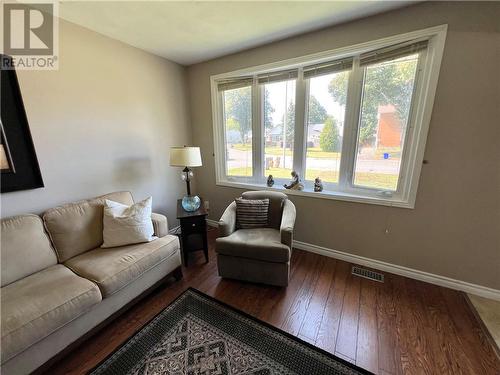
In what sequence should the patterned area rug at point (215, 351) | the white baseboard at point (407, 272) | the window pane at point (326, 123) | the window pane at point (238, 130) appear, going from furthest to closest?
the window pane at point (238, 130) < the window pane at point (326, 123) < the white baseboard at point (407, 272) < the patterned area rug at point (215, 351)

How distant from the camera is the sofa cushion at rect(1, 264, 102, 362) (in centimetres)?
109

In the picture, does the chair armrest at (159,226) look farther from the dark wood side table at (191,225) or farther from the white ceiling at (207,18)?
the white ceiling at (207,18)

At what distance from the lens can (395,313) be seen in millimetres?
1655

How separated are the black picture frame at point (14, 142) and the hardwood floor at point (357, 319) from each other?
1.38 meters

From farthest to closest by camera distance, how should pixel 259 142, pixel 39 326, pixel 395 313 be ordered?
pixel 259 142 → pixel 395 313 → pixel 39 326

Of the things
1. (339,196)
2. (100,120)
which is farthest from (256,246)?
(100,120)

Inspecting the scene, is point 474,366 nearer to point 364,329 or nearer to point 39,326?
point 364,329

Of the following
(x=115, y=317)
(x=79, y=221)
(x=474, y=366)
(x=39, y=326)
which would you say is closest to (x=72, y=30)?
(x=79, y=221)

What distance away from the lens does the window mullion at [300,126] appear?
2.39 meters

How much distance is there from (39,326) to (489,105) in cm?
340

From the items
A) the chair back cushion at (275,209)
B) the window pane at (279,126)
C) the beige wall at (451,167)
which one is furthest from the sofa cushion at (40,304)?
the beige wall at (451,167)

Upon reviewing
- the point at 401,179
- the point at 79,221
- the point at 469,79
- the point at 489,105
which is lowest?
the point at 79,221

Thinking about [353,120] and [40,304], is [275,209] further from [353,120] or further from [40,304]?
[40,304]

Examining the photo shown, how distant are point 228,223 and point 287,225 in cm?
60
